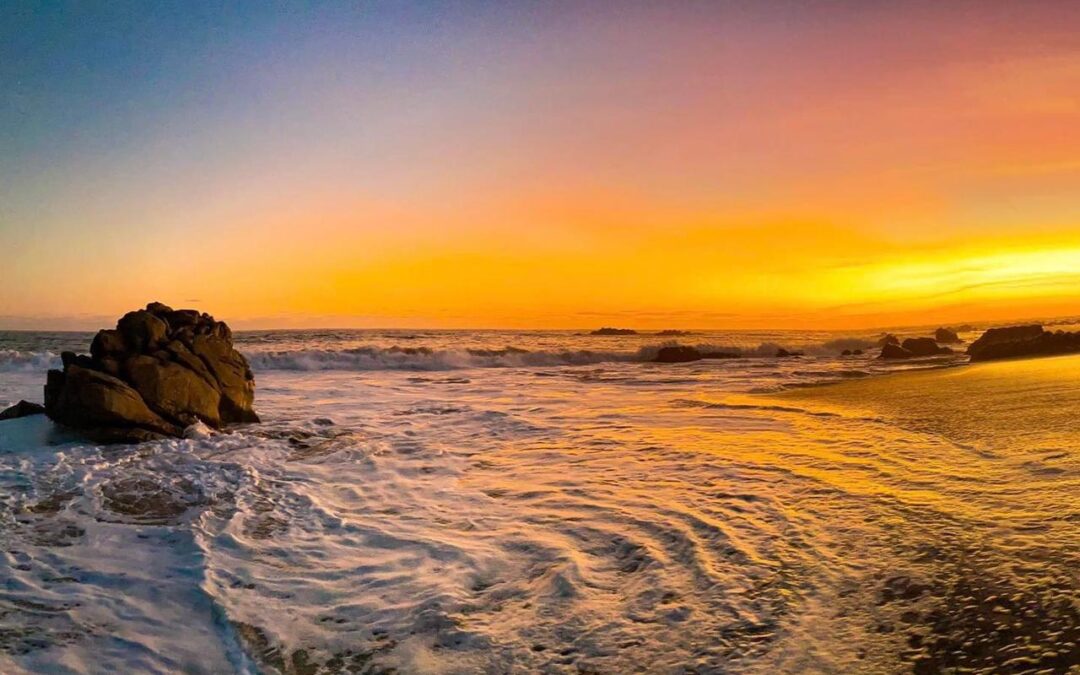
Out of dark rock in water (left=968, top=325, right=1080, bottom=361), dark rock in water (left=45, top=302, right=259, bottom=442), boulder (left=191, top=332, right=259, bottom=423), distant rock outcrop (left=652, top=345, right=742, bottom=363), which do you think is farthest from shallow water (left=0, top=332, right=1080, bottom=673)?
Answer: distant rock outcrop (left=652, top=345, right=742, bottom=363)

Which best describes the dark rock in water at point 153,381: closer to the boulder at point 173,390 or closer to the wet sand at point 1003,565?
the boulder at point 173,390

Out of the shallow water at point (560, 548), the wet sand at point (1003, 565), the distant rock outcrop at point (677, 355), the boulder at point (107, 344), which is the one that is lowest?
the shallow water at point (560, 548)

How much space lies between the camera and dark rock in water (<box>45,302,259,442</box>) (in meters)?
11.4

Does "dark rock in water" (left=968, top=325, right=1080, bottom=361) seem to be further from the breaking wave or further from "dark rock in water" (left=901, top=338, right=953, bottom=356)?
the breaking wave

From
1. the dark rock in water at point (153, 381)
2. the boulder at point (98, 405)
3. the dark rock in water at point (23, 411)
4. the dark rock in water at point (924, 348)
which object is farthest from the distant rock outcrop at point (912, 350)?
the dark rock in water at point (23, 411)

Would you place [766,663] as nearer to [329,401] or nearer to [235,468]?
[235,468]

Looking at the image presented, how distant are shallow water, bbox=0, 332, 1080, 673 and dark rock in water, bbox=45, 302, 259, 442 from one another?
0.71 metres

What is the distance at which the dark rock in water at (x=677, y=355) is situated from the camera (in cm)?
3503

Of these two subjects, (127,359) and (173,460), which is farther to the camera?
(127,359)

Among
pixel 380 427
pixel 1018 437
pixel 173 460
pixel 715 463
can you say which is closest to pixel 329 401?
pixel 380 427

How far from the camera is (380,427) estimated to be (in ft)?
44.6

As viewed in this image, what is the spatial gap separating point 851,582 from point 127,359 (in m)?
12.9

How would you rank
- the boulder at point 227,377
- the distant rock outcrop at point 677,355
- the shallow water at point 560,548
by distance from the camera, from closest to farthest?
the shallow water at point 560,548
the boulder at point 227,377
the distant rock outcrop at point 677,355

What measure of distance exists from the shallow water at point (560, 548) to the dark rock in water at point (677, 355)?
74.2 ft
